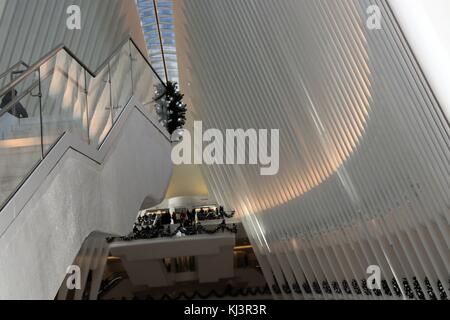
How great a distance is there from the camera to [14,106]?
313cm

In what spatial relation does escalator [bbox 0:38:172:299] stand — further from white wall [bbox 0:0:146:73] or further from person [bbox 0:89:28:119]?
white wall [bbox 0:0:146:73]

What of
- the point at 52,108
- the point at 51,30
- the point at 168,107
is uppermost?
the point at 51,30

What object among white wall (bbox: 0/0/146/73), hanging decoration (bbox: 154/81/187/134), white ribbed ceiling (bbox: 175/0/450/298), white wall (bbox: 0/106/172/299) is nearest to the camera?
white wall (bbox: 0/106/172/299)

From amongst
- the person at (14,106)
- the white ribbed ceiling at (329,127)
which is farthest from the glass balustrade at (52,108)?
the white ribbed ceiling at (329,127)

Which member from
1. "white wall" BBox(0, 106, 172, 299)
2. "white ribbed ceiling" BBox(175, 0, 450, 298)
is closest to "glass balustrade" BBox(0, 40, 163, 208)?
"white wall" BBox(0, 106, 172, 299)

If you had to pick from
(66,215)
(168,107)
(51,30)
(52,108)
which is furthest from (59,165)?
(168,107)

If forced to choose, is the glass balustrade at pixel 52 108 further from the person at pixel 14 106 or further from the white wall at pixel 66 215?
the white wall at pixel 66 215

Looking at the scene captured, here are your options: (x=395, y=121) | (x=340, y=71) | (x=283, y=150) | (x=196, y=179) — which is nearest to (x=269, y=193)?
(x=283, y=150)

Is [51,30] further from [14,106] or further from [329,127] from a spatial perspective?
[14,106]

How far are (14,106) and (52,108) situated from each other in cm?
73

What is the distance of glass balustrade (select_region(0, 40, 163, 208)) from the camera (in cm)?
301

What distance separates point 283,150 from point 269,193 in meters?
2.37
